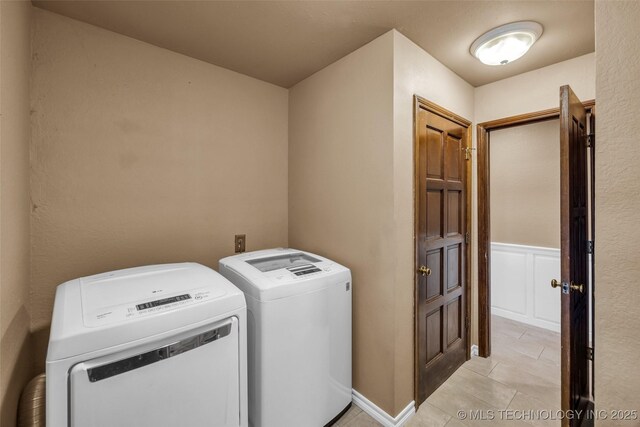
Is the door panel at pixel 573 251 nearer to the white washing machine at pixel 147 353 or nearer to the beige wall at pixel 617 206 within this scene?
the beige wall at pixel 617 206

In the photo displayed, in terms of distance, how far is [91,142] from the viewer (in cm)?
156

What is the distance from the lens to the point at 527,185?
312 cm

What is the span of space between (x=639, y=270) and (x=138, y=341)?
171 cm

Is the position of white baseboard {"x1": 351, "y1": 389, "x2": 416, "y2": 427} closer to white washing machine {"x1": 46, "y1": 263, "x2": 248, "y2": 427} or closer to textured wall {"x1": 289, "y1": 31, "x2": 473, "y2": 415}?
textured wall {"x1": 289, "y1": 31, "x2": 473, "y2": 415}

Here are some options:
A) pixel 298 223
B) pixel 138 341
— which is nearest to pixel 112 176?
pixel 138 341

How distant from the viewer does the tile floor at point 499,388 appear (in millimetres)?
1728

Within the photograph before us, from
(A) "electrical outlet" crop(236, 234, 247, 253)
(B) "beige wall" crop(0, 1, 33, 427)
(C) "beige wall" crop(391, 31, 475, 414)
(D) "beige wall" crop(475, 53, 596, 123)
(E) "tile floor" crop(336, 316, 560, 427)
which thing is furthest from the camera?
(A) "electrical outlet" crop(236, 234, 247, 253)

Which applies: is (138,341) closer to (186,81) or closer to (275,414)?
(275,414)

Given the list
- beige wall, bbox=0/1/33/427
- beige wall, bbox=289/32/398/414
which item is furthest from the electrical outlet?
beige wall, bbox=0/1/33/427

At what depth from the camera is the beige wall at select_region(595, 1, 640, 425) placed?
0.85 metres

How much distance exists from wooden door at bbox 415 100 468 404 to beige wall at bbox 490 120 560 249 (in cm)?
141

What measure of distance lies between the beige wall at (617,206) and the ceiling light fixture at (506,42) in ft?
2.59

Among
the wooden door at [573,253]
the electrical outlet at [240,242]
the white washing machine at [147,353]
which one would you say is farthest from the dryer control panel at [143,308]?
the wooden door at [573,253]

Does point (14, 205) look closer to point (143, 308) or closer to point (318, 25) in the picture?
point (143, 308)
